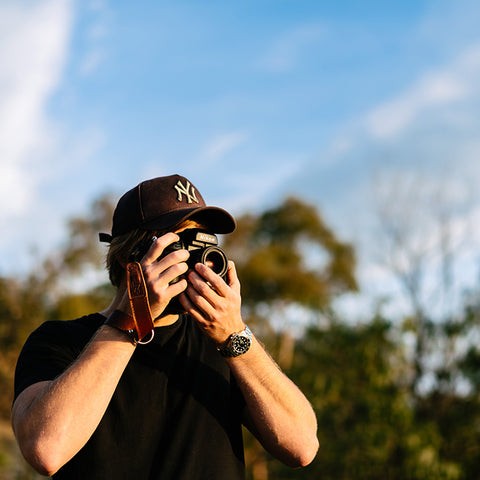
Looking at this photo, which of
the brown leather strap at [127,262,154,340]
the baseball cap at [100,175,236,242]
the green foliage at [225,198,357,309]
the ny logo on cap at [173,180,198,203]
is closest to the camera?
the brown leather strap at [127,262,154,340]

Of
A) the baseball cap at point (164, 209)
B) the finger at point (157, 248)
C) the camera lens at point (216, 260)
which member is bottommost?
the camera lens at point (216, 260)

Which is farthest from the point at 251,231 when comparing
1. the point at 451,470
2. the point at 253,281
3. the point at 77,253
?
the point at 451,470

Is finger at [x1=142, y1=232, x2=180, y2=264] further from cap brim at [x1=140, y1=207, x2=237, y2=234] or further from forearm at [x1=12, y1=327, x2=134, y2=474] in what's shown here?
forearm at [x1=12, y1=327, x2=134, y2=474]

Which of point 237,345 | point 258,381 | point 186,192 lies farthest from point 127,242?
point 258,381

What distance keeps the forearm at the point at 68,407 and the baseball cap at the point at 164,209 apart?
0.44 meters

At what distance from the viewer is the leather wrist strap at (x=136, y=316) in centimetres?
147

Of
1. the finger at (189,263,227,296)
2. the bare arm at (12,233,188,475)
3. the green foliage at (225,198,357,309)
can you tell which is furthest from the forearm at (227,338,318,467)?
the green foliage at (225,198,357,309)

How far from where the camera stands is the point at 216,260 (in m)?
1.59

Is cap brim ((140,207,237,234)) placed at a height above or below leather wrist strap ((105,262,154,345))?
above

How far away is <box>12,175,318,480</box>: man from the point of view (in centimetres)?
138

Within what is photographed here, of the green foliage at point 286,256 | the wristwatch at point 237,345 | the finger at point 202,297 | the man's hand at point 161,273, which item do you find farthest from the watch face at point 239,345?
the green foliage at point 286,256

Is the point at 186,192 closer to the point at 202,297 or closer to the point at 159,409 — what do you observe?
the point at 202,297

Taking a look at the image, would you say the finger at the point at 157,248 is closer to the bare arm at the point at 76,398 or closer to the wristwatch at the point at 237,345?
the bare arm at the point at 76,398

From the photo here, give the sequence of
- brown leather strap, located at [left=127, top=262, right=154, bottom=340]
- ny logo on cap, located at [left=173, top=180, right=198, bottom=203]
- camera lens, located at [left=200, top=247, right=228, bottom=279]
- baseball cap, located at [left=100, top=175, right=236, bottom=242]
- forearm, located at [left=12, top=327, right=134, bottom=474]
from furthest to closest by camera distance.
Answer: ny logo on cap, located at [left=173, top=180, right=198, bottom=203]
baseball cap, located at [left=100, top=175, right=236, bottom=242]
camera lens, located at [left=200, top=247, right=228, bottom=279]
brown leather strap, located at [left=127, top=262, right=154, bottom=340]
forearm, located at [left=12, top=327, right=134, bottom=474]
